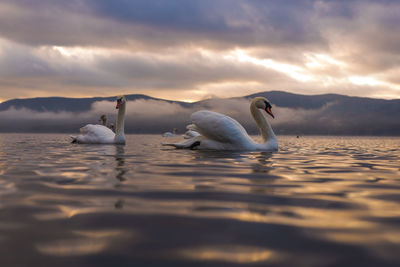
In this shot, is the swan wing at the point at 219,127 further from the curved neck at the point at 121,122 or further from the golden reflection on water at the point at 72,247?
the golden reflection on water at the point at 72,247

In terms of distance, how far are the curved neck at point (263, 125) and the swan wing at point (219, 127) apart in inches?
60.4

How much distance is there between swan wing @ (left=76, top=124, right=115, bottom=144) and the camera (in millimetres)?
16438

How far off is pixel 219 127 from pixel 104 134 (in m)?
8.09

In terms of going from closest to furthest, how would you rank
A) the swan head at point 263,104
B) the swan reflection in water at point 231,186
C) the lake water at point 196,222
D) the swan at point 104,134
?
the lake water at point 196,222, the swan reflection in water at point 231,186, the swan head at point 263,104, the swan at point 104,134

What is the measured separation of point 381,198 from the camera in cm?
431

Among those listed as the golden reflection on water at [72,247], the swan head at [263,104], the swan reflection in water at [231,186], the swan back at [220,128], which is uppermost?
the swan head at [263,104]

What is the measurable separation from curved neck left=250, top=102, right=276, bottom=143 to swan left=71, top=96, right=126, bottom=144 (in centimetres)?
672

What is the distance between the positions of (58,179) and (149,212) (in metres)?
2.74

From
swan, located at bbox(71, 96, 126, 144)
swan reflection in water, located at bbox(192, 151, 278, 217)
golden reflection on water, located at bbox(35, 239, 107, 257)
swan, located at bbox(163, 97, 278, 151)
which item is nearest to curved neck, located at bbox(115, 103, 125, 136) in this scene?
A: swan, located at bbox(71, 96, 126, 144)

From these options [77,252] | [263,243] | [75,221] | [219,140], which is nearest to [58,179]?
[75,221]

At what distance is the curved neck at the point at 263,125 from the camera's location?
1233 centimetres

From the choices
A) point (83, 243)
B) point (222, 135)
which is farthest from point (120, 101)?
point (83, 243)

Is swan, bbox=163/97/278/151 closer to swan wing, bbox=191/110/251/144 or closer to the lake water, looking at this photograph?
swan wing, bbox=191/110/251/144

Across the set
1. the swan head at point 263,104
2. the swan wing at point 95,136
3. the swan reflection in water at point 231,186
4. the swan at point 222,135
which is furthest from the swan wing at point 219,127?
the swan wing at point 95,136
